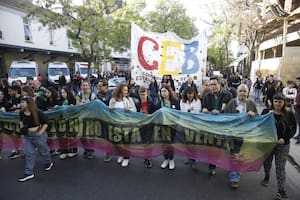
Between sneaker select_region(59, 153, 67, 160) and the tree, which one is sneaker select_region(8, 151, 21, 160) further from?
the tree

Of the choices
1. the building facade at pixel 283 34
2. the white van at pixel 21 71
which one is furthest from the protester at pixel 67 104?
the white van at pixel 21 71

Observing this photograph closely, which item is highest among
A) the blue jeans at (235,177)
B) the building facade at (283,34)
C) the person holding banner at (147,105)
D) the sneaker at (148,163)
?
the building facade at (283,34)

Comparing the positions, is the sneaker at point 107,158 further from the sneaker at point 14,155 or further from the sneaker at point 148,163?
the sneaker at point 14,155

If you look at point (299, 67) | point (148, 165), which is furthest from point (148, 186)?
point (299, 67)

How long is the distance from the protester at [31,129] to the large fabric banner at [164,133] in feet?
2.45

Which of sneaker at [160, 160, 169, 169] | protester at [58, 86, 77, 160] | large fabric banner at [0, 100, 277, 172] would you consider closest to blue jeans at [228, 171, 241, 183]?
large fabric banner at [0, 100, 277, 172]

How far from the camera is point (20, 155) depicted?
5.66 m

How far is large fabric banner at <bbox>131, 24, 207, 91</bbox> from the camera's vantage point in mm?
7324

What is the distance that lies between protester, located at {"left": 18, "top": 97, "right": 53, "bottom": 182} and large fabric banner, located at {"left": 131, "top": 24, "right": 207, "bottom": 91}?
11.6ft

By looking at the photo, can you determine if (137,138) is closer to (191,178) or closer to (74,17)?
(191,178)

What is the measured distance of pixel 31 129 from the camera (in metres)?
4.38

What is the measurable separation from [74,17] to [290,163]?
641 inches

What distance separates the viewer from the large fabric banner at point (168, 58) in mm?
7324

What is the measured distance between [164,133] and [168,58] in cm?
347
